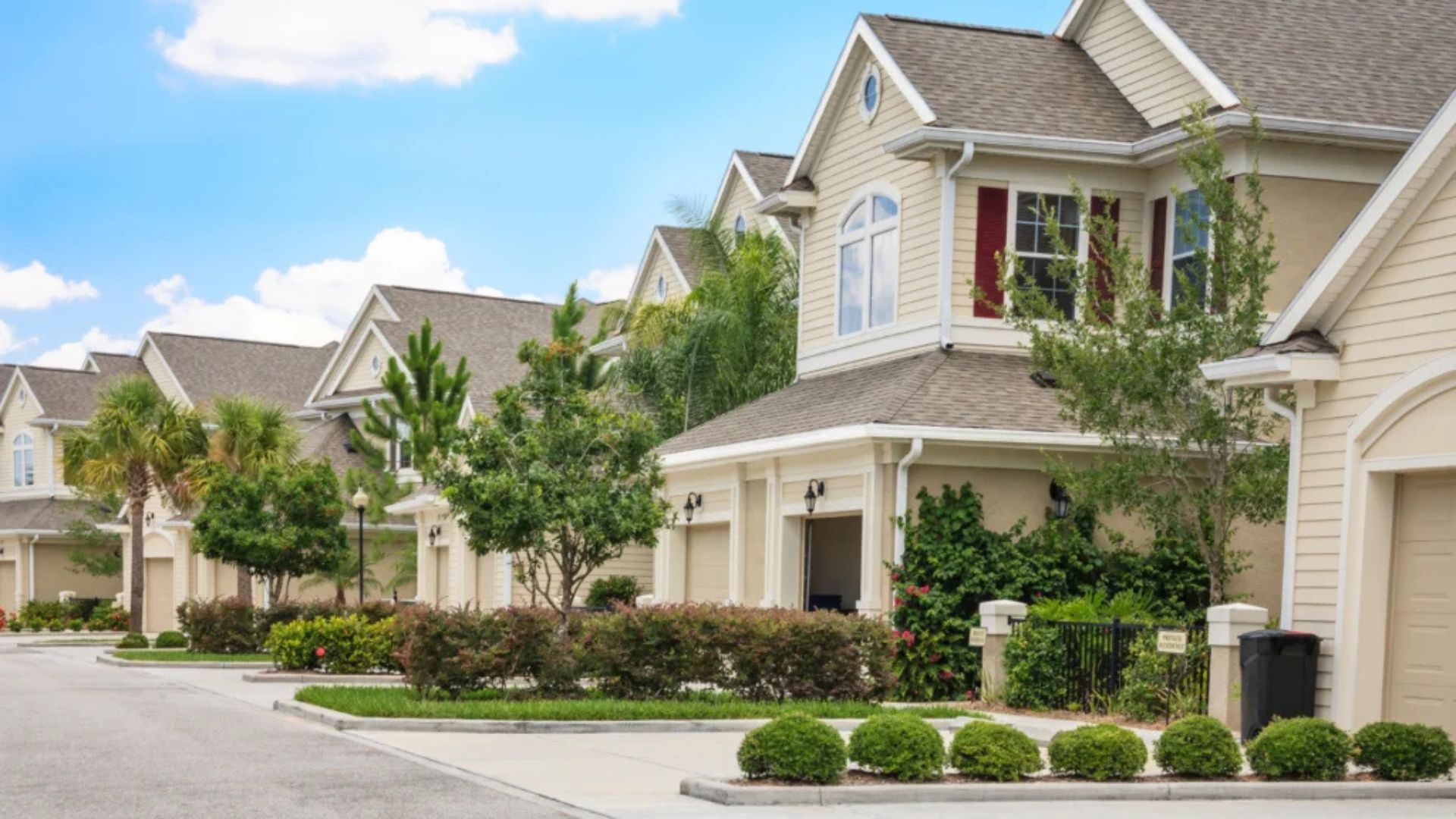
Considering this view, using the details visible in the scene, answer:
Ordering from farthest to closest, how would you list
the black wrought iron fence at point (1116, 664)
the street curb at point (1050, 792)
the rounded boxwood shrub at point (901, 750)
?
the black wrought iron fence at point (1116, 664) → the rounded boxwood shrub at point (901, 750) → the street curb at point (1050, 792)

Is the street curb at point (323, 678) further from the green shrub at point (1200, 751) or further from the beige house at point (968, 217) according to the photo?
the green shrub at point (1200, 751)

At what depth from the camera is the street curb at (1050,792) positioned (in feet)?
40.8

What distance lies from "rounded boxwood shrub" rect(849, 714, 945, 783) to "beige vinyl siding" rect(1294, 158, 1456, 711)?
5.30 meters

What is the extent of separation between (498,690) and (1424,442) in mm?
10561

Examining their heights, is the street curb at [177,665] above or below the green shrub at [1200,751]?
below

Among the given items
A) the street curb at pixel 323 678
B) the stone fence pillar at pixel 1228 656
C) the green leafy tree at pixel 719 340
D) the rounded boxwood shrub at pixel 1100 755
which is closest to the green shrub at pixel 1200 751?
the rounded boxwood shrub at pixel 1100 755

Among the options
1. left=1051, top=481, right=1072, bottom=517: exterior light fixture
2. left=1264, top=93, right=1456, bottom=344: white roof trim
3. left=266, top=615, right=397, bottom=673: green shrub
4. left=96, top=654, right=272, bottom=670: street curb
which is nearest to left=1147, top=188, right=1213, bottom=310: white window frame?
left=1051, top=481, right=1072, bottom=517: exterior light fixture

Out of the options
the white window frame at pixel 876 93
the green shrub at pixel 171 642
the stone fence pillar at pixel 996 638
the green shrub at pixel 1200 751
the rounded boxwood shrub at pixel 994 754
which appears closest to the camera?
the rounded boxwood shrub at pixel 994 754

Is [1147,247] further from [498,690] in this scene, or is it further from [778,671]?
[498,690]

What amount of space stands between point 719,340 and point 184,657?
1209cm

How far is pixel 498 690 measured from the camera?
2066 centimetres

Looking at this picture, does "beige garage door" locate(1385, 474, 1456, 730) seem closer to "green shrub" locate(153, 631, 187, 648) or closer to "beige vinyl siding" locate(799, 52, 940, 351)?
"beige vinyl siding" locate(799, 52, 940, 351)

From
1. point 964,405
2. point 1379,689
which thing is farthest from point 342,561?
point 1379,689

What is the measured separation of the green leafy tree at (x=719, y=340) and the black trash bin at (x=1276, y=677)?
59.2 ft
